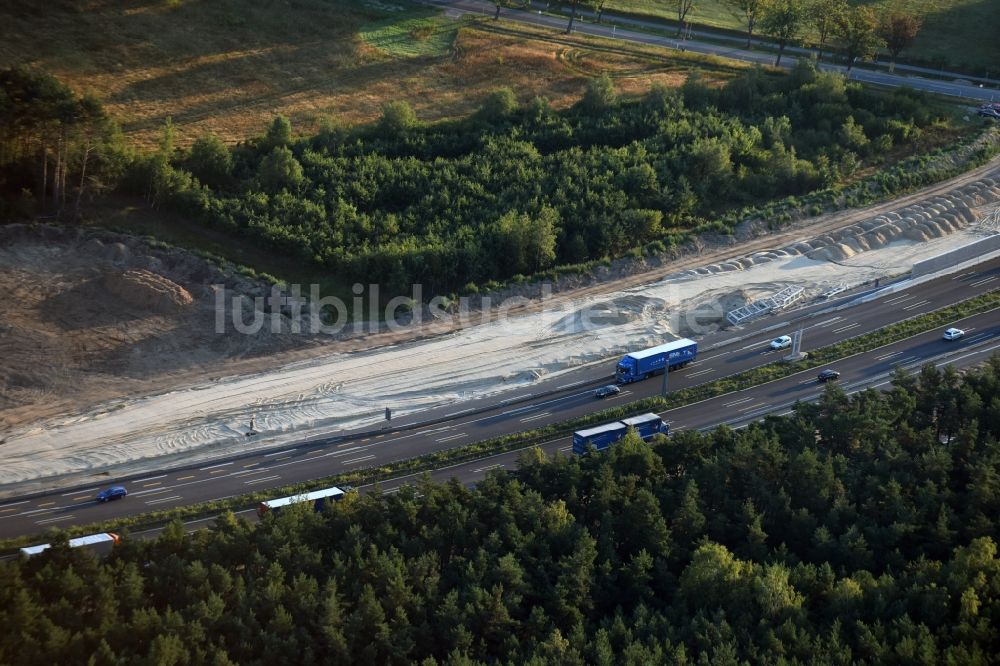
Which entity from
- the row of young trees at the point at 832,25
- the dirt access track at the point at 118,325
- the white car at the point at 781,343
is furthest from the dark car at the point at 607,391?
the row of young trees at the point at 832,25

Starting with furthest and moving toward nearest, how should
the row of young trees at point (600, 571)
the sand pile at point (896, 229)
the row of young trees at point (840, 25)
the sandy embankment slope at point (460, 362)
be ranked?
the row of young trees at point (840, 25) < the sand pile at point (896, 229) < the sandy embankment slope at point (460, 362) < the row of young trees at point (600, 571)

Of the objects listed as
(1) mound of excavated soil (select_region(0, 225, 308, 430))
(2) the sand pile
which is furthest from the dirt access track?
(2) the sand pile

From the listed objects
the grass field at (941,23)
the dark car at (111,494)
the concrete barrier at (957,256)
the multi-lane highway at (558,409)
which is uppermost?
the grass field at (941,23)

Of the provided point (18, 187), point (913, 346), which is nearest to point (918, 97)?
point (913, 346)

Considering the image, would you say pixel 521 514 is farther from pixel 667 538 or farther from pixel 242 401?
pixel 242 401

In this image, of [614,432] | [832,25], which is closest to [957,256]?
[832,25]

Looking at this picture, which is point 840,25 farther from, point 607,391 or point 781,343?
point 607,391

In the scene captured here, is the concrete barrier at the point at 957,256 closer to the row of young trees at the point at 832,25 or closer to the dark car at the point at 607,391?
the dark car at the point at 607,391

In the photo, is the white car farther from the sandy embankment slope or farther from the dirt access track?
the dirt access track
